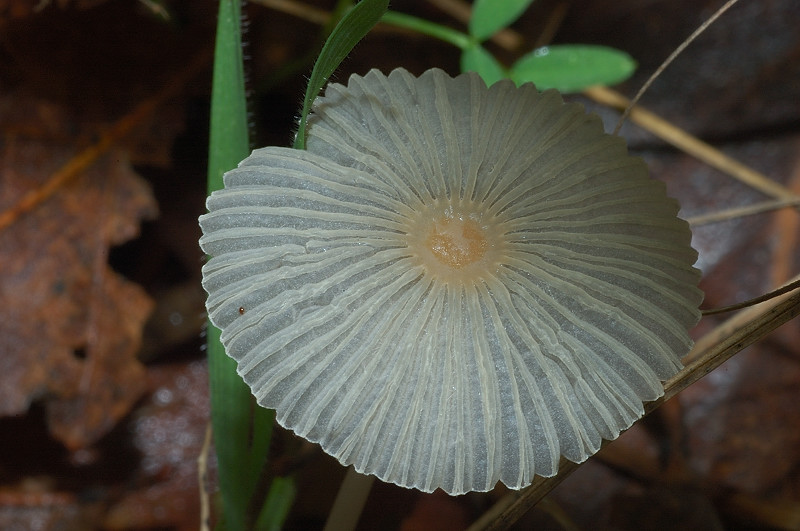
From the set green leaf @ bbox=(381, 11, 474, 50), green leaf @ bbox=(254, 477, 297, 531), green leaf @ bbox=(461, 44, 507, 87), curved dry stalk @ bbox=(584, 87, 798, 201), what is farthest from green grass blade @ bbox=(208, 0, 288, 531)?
curved dry stalk @ bbox=(584, 87, 798, 201)

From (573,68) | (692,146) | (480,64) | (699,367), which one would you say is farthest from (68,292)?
(692,146)

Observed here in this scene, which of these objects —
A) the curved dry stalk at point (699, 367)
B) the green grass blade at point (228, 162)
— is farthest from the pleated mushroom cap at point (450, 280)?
the green grass blade at point (228, 162)

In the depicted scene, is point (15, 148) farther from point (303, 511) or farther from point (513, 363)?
point (513, 363)

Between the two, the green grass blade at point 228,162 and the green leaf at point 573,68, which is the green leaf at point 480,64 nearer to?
the green leaf at point 573,68

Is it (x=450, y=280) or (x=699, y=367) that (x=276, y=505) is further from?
(x=699, y=367)

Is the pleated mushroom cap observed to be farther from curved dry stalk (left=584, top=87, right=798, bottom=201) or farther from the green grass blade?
curved dry stalk (left=584, top=87, right=798, bottom=201)
